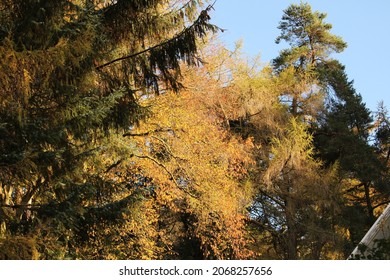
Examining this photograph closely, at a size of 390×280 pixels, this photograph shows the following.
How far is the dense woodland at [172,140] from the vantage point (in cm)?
739

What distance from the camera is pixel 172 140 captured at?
16547 millimetres

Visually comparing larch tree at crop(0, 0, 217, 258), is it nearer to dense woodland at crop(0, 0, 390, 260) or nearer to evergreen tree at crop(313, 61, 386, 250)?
dense woodland at crop(0, 0, 390, 260)

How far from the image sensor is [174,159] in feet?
53.6

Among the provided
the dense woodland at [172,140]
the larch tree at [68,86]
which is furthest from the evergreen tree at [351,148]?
the larch tree at [68,86]

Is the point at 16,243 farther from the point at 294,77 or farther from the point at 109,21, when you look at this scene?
the point at 294,77

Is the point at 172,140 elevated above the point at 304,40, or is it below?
below

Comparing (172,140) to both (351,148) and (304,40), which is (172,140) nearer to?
(351,148)

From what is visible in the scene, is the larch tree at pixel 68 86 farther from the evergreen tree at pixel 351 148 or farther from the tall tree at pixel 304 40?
the tall tree at pixel 304 40

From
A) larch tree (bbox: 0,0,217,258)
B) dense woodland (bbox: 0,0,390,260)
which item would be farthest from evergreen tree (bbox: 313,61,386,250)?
larch tree (bbox: 0,0,217,258)

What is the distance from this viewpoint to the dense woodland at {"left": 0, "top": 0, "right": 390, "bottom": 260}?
24.3 feet

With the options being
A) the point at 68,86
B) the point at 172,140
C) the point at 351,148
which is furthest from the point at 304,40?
the point at 68,86

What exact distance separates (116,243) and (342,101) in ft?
56.3
